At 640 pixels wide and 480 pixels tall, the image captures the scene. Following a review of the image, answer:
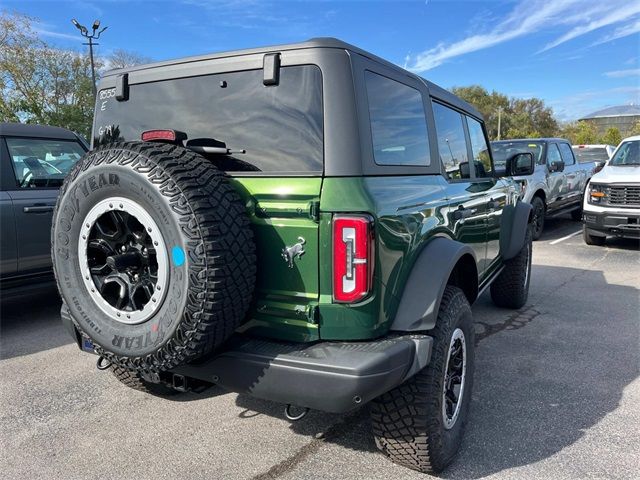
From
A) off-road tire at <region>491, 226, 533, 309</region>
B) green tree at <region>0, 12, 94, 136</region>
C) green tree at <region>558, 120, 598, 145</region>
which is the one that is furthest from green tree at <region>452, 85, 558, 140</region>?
off-road tire at <region>491, 226, 533, 309</region>

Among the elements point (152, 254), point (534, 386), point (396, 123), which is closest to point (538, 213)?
point (534, 386)

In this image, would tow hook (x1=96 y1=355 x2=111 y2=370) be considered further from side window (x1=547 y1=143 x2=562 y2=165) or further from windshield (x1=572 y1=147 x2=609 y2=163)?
windshield (x1=572 y1=147 x2=609 y2=163)

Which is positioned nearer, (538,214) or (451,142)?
(451,142)

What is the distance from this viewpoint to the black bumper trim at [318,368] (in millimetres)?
1912

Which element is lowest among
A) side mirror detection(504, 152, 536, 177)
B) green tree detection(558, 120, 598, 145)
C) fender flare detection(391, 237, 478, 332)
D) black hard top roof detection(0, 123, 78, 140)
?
fender flare detection(391, 237, 478, 332)

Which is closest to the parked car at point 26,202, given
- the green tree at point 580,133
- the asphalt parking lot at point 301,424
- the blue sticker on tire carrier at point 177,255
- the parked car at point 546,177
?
the asphalt parking lot at point 301,424

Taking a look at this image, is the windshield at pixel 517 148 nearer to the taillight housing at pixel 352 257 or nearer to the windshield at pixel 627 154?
the windshield at pixel 627 154

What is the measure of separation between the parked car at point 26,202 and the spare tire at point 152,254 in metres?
2.55

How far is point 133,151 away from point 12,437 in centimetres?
190

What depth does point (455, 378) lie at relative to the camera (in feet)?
8.62

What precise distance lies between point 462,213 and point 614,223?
20.3ft

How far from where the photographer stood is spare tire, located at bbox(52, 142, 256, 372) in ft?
6.29

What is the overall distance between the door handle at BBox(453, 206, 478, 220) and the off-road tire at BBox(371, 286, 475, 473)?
27.7 inches

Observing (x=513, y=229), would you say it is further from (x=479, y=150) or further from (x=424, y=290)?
(x=424, y=290)
